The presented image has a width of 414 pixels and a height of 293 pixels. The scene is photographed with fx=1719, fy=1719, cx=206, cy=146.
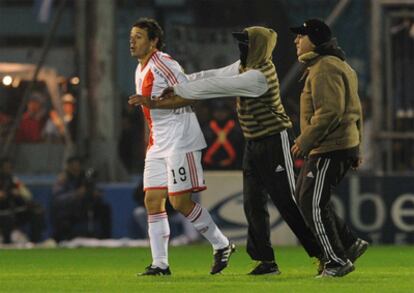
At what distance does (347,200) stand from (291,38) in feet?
8.17

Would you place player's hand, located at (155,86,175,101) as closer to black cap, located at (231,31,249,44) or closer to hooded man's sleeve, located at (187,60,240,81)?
hooded man's sleeve, located at (187,60,240,81)

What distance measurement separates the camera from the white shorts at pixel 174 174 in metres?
13.4

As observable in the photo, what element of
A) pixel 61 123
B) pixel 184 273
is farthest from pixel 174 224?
pixel 184 273

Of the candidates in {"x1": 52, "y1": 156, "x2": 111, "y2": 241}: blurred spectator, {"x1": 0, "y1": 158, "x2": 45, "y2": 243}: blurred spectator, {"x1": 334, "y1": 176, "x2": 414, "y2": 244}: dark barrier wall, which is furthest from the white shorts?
{"x1": 0, "y1": 158, "x2": 45, "y2": 243}: blurred spectator

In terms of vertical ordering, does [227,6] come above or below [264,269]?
above

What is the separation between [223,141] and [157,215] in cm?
768

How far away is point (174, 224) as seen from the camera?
20750 millimetres

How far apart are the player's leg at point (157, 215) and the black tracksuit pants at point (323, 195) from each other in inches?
44.7

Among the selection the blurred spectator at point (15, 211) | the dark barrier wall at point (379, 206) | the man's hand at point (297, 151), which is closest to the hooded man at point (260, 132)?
the man's hand at point (297, 151)

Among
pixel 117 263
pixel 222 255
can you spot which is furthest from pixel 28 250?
pixel 222 255

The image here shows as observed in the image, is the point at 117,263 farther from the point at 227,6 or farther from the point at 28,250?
the point at 227,6

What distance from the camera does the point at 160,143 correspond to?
13.5 metres

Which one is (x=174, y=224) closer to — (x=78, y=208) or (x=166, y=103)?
(x=78, y=208)

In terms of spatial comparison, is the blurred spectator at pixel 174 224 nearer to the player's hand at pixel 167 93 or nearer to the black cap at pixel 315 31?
the player's hand at pixel 167 93
